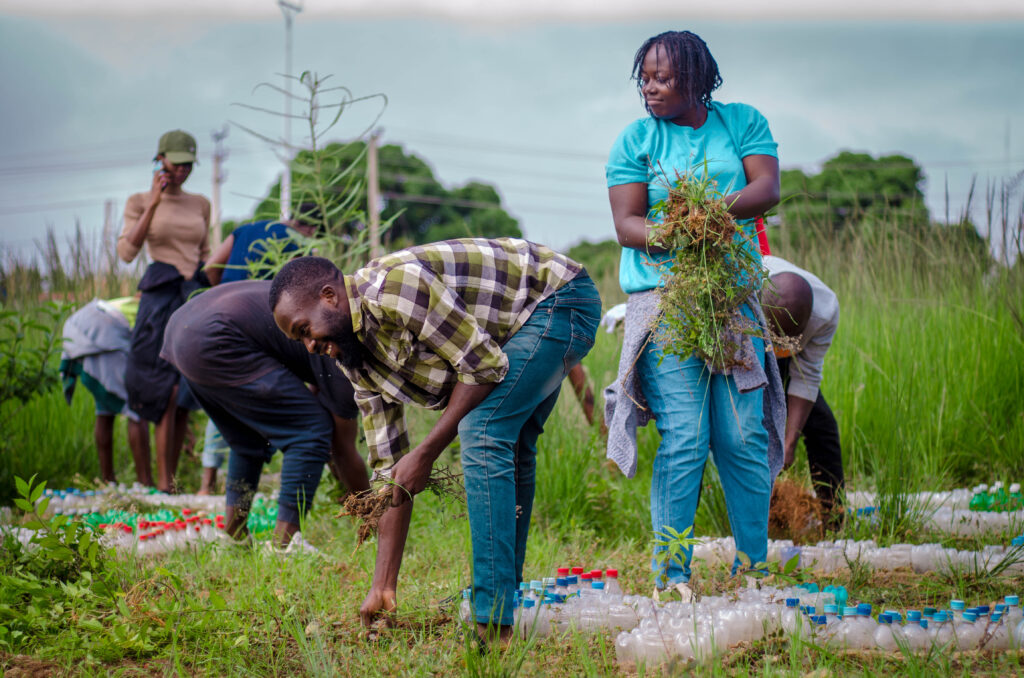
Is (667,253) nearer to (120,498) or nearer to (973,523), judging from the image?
(973,523)

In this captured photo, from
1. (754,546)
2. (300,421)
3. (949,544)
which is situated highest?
(300,421)

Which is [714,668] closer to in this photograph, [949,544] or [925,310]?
[949,544]

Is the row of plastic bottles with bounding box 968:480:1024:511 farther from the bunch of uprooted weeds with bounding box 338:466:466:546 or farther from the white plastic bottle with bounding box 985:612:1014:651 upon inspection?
the bunch of uprooted weeds with bounding box 338:466:466:546

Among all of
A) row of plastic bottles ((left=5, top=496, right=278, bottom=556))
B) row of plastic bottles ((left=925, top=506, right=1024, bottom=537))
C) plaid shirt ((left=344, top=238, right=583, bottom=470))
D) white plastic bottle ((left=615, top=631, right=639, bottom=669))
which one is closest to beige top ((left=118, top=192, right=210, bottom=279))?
row of plastic bottles ((left=5, top=496, right=278, bottom=556))

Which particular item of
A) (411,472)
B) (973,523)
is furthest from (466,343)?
(973,523)

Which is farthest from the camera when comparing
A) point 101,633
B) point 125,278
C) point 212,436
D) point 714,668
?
point 125,278

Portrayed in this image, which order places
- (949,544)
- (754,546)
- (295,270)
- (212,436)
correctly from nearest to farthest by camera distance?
(295,270)
(754,546)
(949,544)
(212,436)

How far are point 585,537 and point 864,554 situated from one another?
1.27 meters

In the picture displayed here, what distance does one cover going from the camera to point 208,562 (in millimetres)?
3854

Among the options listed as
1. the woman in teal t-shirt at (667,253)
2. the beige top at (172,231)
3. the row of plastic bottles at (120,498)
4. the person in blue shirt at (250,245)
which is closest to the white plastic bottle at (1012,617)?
the woman in teal t-shirt at (667,253)

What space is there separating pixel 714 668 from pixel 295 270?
5.39ft

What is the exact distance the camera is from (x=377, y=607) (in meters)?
3.08

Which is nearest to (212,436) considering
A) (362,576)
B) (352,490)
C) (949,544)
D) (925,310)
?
(352,490)

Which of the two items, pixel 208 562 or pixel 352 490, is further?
pixel 352 490
